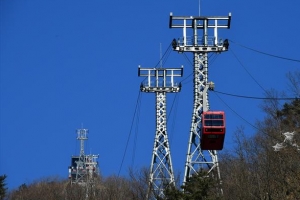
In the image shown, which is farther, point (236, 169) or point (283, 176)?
point (236, 169)

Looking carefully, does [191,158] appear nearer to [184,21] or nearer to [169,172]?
[184,21]

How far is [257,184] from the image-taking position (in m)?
45.1

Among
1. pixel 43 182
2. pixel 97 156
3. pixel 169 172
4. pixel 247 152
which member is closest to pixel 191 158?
pixel 247 152

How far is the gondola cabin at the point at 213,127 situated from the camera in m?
39.5

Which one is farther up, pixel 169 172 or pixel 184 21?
pixel 184 21

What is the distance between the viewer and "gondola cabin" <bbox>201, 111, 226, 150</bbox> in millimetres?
39531

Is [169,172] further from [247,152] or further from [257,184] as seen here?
[257,184]

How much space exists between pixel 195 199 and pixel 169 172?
15.8 m

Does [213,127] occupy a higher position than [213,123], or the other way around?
[213,123]

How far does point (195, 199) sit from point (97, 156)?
2876 inches

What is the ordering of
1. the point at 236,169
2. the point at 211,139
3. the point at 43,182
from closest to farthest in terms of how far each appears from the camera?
1. the point at 211,139
2. the point at 236,169
3. the point at 43,182

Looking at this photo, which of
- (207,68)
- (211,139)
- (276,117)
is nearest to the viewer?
(211,139)

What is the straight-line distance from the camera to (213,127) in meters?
39.6

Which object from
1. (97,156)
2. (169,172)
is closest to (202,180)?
(169,172)
